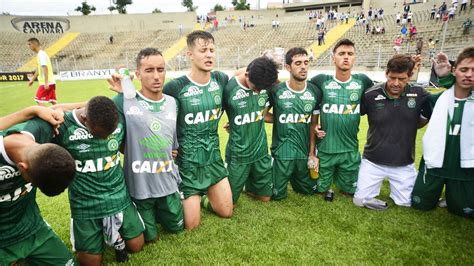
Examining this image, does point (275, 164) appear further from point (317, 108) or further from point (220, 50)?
point (220, 50)

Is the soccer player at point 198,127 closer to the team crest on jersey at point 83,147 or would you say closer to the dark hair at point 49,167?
the team crest on jersey at point 83,147

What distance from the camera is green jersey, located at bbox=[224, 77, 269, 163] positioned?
4.29 meters

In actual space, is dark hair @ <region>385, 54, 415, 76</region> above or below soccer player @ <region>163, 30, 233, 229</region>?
above

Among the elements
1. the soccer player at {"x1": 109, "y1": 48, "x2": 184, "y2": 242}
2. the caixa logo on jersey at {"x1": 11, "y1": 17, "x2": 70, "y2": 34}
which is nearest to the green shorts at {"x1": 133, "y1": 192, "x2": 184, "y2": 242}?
the soccer player at {"x1": 109, "y1": 48, "x2": 184, "y2": 242}

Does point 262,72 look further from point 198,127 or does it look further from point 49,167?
point 49,167

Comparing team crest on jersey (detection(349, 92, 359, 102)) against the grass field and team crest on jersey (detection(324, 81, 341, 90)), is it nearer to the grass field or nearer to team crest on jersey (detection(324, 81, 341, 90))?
team crest on jersey (detection(324, 81, 341, 90))

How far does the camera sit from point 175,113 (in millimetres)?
3738

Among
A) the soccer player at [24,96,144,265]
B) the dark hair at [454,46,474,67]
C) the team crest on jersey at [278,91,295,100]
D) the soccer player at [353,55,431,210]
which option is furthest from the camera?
the team crest on jersey at [278,91,295,100]

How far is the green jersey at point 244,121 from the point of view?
14.1 ft

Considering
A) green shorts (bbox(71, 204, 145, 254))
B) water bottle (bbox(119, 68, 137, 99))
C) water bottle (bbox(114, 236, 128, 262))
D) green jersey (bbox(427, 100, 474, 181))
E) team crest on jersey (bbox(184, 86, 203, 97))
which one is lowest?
water bottle (bbox(114, 236, 128, 262))

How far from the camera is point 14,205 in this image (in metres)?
2.66

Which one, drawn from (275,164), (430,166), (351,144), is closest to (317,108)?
(351,144)

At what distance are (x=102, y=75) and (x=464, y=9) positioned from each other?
106 feet

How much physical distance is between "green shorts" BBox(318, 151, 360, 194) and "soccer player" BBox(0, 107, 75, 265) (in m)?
3.49
